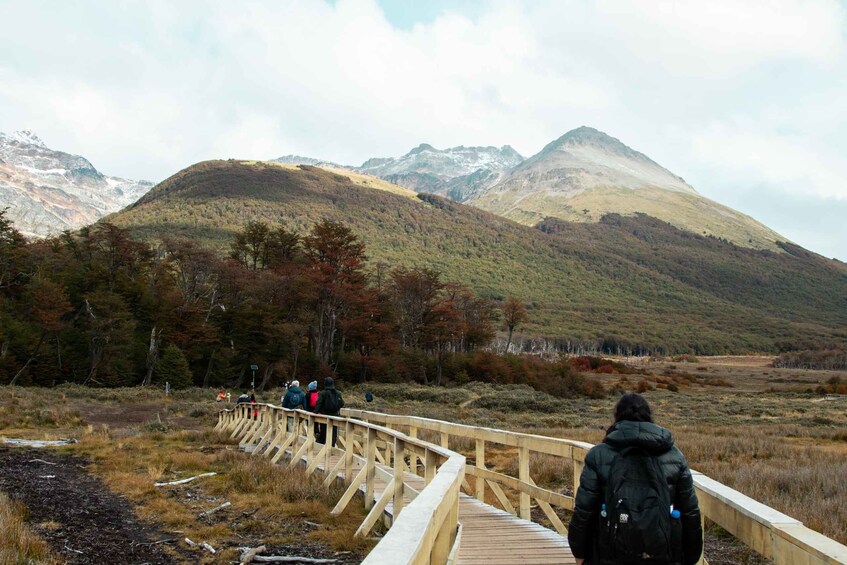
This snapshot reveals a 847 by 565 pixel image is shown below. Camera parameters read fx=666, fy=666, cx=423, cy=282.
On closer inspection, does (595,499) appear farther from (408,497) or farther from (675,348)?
(675,348)

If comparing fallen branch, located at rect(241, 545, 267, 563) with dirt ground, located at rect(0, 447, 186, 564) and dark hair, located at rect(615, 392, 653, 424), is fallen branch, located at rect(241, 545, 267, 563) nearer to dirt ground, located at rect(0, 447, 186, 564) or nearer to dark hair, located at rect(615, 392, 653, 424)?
dirt ground, located at rect(0, 447, 186, 564)

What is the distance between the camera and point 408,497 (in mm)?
8195

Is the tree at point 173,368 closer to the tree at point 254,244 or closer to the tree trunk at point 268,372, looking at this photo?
the tree trunk at point 268,372

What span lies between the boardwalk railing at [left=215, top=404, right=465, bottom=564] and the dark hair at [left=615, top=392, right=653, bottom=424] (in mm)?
1146

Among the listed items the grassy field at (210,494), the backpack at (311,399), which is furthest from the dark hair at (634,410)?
the backpack at (311,399)

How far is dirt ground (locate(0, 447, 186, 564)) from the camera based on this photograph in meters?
7.20

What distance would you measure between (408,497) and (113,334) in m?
39.6

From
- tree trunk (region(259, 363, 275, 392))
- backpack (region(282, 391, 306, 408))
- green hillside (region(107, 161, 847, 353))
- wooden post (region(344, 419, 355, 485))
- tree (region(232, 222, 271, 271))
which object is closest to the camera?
wooden post (region(344, 419, 355, 485))

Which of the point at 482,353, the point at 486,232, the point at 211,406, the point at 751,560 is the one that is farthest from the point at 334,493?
the point at 486,232

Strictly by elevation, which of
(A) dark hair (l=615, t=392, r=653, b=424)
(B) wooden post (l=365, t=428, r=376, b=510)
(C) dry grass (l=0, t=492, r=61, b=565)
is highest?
(A) dark hair (l=615, t=392, r=653, b=424)

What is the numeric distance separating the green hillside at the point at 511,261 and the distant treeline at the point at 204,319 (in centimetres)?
5909

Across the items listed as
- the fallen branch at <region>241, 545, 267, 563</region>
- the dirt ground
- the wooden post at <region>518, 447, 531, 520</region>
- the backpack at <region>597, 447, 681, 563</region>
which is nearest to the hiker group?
the dirt ground

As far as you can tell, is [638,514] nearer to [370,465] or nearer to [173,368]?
[370,465]

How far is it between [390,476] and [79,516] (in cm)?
435
